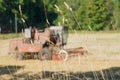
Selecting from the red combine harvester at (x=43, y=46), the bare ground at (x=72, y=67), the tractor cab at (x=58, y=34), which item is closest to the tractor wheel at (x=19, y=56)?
the red combine harvester at (x=43, y=46)

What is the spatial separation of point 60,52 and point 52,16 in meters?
39.9

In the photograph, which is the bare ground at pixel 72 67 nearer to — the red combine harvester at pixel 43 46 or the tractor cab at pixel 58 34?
the red combine harvester at pixel 43 46

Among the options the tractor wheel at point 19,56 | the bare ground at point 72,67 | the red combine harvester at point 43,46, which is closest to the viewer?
the bare ground at point 72,67

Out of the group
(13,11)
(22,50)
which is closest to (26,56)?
(22,50)

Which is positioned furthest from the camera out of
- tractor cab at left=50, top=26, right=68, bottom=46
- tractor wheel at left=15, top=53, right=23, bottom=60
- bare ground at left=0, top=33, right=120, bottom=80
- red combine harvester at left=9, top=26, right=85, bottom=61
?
tractor cab at left=50, top=26, right=68, bottom=46

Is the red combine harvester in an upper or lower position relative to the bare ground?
upper

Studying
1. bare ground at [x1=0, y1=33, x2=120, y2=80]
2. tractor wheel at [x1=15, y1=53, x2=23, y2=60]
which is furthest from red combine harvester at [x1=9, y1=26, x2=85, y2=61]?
bare ground at [x1=0, y1=33, x2=120, y2=80]

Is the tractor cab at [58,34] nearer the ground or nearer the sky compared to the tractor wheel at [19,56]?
nearer the sky

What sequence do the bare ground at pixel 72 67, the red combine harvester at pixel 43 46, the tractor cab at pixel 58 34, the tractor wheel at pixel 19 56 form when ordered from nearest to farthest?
the bare ground at pixel 72 67, the red combine harvester at pixel 43 46, the tractor wheel at pixel 19 56, the tractor cab at pixel 58 34

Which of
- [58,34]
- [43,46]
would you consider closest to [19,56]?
[43,46]

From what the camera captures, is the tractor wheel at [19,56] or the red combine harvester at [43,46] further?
the tractor wheel at [19,56]

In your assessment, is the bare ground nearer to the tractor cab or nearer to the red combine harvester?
the red combine harvester

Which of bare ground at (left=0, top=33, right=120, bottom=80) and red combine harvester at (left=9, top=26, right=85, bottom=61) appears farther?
red combine harvester at (left=9, top=26, right=85, bottom=61)

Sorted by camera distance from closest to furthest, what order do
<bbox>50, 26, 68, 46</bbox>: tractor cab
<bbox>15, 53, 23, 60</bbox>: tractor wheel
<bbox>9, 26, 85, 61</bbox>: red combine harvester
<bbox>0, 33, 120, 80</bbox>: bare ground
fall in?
<bbox>0, 33, 120, 80</bbox>: bare ground, <bbox>9, 26, 85, 61</bbox>: red combine harvester, <bbox>15, 53, 23, 60</bbox>: tractor wheel, <bbox>50, 26, 68, 46</bbox>: tractor cab
